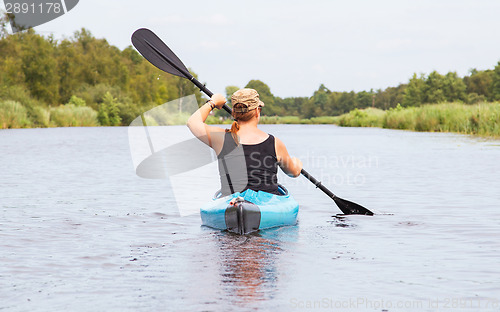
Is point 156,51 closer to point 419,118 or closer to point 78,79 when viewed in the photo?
point 419,118

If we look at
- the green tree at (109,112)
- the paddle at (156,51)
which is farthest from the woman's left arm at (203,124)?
the green tree at (109,112)

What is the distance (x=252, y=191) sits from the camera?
6.66 m

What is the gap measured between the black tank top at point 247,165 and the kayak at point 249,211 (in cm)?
12

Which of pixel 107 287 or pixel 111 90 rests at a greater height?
pixel 111 90

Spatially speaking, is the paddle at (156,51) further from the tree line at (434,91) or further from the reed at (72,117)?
the tree line at (434,91)

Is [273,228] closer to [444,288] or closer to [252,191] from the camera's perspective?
[252,191]

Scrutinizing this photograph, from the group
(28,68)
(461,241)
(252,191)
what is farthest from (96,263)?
(28,68)

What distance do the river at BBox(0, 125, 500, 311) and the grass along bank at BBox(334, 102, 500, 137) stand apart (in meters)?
15.9

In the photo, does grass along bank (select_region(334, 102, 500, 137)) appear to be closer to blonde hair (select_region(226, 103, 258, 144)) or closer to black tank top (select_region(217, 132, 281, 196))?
black tank top (select_region(217, 132, 281, 196))

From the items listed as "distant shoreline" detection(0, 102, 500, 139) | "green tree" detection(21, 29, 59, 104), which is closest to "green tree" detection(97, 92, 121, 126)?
"green tree" detection(21, 29, 59, 104)

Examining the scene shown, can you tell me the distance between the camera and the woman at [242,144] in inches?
252

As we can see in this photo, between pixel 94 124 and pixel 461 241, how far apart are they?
5381 cm

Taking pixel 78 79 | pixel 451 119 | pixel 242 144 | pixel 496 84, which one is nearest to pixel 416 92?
pixel 496 84

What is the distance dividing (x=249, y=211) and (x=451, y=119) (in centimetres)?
2721
